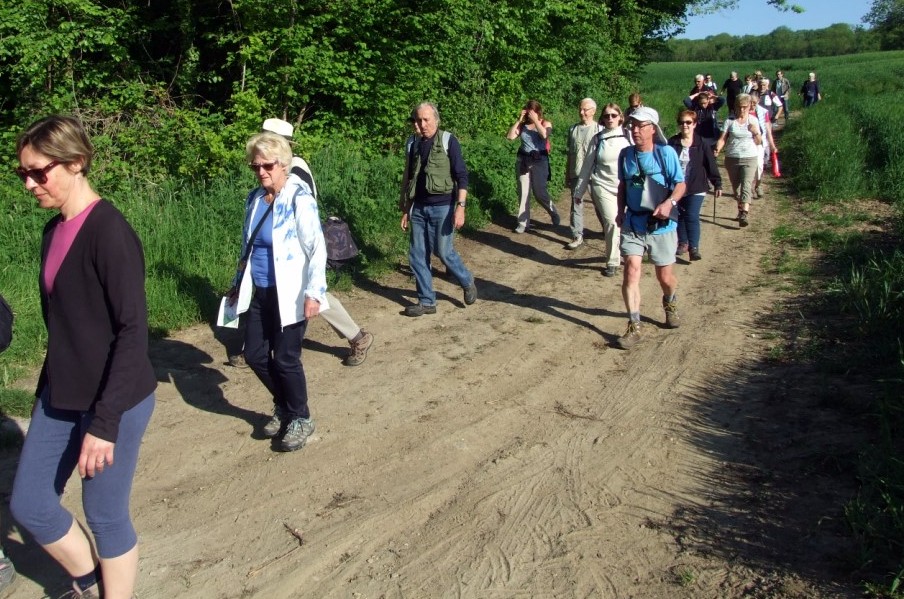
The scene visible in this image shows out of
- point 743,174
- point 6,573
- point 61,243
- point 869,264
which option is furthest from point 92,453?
point 743,174

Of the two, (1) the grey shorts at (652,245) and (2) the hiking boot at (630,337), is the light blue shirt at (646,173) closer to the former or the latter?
(1) the grey shorts at (652,245)

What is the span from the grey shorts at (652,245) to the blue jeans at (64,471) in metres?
4.55

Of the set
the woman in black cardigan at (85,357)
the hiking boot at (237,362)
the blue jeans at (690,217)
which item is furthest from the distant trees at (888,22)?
the woman in black cardigan at (85,357)

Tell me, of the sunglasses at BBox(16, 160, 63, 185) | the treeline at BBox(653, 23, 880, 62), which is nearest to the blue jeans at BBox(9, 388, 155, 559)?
the sunglasses at BBox(16, 160, 63, 185)

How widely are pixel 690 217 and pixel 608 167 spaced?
4.52 feet

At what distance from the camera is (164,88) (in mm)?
12750

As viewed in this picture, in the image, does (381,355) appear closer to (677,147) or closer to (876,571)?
(876,571)

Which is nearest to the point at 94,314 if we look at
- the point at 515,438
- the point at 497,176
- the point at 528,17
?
the point at 515,438

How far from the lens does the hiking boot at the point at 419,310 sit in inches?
303

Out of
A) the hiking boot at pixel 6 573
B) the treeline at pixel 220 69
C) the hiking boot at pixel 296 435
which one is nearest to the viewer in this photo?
the hiking boot at pixel 6 573

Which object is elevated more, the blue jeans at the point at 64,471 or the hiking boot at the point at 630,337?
the blue jeans at the point at 64,471

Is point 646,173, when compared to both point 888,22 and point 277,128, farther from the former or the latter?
point 888,22

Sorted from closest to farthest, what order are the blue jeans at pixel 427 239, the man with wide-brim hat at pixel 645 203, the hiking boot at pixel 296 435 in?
1. the hiking boot at pixel 296 435
2. the man with wide-brim hat at pixel 645 203
3. the blue jeans at pixel 427 239

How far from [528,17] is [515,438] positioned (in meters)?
13.8
